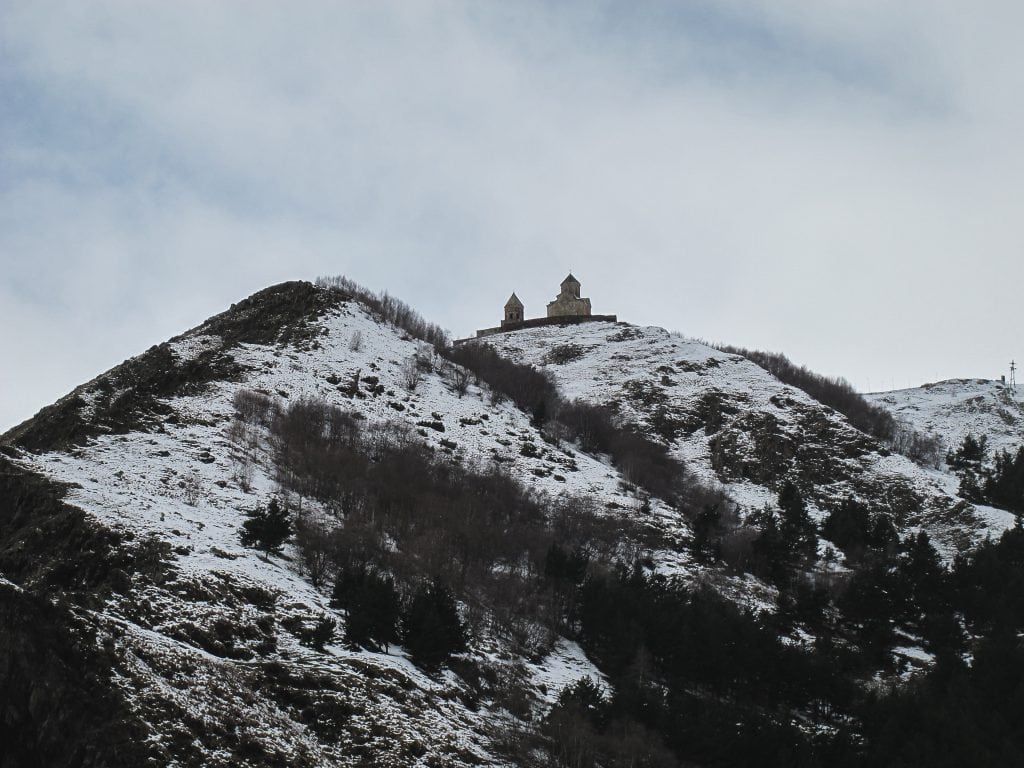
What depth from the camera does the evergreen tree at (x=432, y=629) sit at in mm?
31750

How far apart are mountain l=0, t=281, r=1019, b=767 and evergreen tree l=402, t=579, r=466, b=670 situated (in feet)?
0.36

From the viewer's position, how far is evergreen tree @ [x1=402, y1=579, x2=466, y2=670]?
104 ft

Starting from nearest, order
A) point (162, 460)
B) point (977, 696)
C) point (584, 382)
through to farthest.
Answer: point (977, 696) < point (162, 460) < point (584, 382)

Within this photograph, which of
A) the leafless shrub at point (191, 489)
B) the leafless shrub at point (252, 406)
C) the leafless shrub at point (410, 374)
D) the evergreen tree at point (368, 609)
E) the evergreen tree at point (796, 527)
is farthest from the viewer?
the leafless shrub at point (410, 374)

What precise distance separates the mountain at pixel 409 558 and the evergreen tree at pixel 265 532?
0.20 meters

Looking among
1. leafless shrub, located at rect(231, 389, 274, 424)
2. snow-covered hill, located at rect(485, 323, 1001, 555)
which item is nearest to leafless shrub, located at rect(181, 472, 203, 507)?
leafless shrub, located at rect(231, 389, 274, 424)

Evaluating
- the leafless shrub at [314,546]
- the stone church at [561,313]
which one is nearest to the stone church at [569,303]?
the stone church at [561,313]

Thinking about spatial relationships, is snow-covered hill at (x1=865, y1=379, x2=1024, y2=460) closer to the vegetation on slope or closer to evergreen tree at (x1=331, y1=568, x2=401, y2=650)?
the vegetation on slope

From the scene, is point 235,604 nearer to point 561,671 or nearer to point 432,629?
point 432,629

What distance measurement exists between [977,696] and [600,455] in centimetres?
3868

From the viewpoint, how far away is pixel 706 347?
341 ft

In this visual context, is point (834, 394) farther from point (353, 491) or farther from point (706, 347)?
point (353, 491)

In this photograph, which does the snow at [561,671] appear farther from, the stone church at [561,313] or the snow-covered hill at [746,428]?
the stone church at [561,313]

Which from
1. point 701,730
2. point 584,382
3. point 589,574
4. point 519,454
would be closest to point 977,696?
point 701,730
